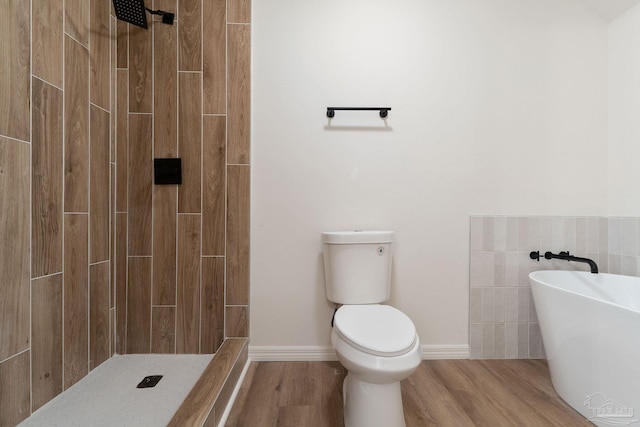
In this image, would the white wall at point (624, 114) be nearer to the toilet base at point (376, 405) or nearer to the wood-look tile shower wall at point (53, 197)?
the toilet base at point (376, 405)

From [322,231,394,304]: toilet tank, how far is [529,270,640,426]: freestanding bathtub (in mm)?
762

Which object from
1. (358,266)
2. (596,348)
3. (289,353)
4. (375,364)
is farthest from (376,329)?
(596,348)

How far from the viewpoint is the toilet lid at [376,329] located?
3.37 ft

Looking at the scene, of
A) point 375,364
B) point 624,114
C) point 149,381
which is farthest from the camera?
point 624,114

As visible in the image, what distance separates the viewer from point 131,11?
1.46 metres

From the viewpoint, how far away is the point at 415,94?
174cm

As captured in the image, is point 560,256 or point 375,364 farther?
point 560,256

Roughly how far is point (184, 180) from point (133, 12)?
2.81 feet

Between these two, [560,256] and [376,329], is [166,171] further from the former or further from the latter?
[560,256]

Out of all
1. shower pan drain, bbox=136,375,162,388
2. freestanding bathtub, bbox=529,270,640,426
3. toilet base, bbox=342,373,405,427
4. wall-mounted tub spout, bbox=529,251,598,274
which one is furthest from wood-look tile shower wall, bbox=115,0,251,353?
wall-mounted tub spout, bbox=529,251,598,274

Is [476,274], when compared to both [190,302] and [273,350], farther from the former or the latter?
[190,302]

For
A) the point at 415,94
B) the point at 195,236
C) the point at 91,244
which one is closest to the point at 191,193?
the point at 195,236

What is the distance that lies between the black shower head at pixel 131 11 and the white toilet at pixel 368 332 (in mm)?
1454

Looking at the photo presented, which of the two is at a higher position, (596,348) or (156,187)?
(156,187)
